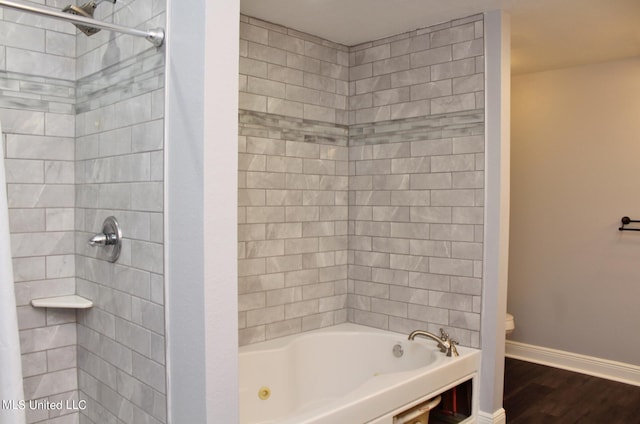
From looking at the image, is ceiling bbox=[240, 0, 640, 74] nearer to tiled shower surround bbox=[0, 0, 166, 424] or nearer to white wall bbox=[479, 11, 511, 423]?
white wall bbox=[479, 11, 511, 423]

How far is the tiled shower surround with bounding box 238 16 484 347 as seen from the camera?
3.11 metres

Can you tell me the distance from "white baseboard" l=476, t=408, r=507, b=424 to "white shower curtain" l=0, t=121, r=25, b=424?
2.45 metres

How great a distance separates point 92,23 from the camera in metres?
1.83

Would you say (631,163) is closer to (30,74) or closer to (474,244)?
(474,244)

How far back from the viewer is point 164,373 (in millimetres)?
1939

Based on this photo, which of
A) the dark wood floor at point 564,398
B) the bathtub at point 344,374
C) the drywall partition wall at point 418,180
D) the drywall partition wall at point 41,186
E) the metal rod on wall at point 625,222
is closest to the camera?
the drywall partition wall at point 41,186

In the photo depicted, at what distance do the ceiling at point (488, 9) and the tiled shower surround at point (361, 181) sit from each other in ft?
0.35

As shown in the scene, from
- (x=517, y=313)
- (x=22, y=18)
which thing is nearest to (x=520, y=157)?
(x=517, y=313)

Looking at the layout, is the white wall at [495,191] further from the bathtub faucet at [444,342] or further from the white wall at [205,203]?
the white wall at [205,203]

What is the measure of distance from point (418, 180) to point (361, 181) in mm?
461

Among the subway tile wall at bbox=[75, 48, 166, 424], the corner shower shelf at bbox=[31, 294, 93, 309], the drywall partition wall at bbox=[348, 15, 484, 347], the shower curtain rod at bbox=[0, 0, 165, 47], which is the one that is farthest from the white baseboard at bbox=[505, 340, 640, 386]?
the shower curtain rod at bbox=[0, 0, 165, 47]

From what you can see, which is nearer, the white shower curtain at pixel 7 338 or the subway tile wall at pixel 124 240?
the white shower curtain at pixel 7 338

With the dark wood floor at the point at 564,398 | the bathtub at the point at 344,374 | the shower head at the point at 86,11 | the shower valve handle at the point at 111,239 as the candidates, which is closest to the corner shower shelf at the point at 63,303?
the shower valve handle at the point at 111,239

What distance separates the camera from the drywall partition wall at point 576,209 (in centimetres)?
399
